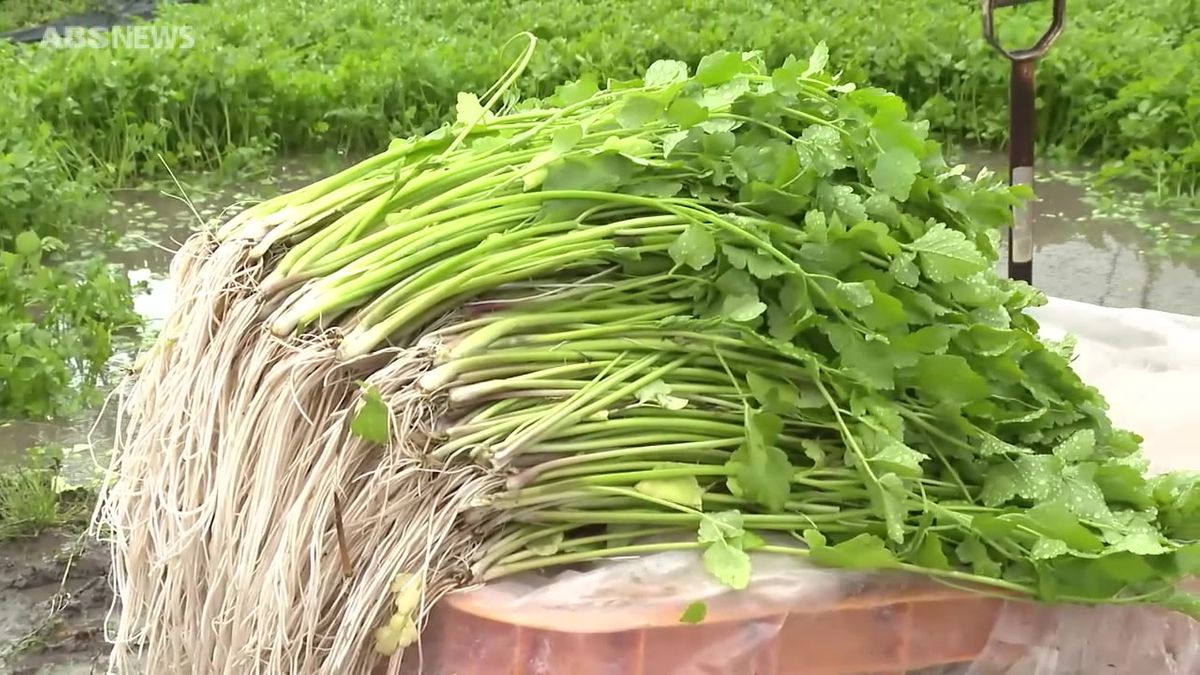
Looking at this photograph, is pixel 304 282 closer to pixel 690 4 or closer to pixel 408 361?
pixel 408 361

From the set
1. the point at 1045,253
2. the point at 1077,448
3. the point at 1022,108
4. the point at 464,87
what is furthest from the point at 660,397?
the point at 464,87

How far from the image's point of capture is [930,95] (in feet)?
18.3

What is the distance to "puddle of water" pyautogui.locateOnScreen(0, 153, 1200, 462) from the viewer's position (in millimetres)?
3466

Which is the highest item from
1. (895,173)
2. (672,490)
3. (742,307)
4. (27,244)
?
(895,173)

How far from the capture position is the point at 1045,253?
4.23 metres

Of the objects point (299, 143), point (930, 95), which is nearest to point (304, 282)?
point (299, 143)

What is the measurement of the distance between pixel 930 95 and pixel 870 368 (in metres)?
4.58

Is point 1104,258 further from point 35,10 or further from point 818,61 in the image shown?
point 35,10

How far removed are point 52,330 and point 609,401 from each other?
8.58ft

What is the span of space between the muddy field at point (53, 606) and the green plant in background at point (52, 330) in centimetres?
57

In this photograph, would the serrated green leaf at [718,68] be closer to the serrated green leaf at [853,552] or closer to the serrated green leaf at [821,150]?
the serrated green leaf at [821,150]

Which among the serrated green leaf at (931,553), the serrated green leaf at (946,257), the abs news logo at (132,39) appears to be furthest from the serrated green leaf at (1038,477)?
the abs news logo at (132,39)

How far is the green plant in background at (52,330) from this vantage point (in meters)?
3.05

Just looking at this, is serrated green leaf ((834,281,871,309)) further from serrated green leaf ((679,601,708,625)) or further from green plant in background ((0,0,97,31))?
green plant in background ((0,0,97,31))
